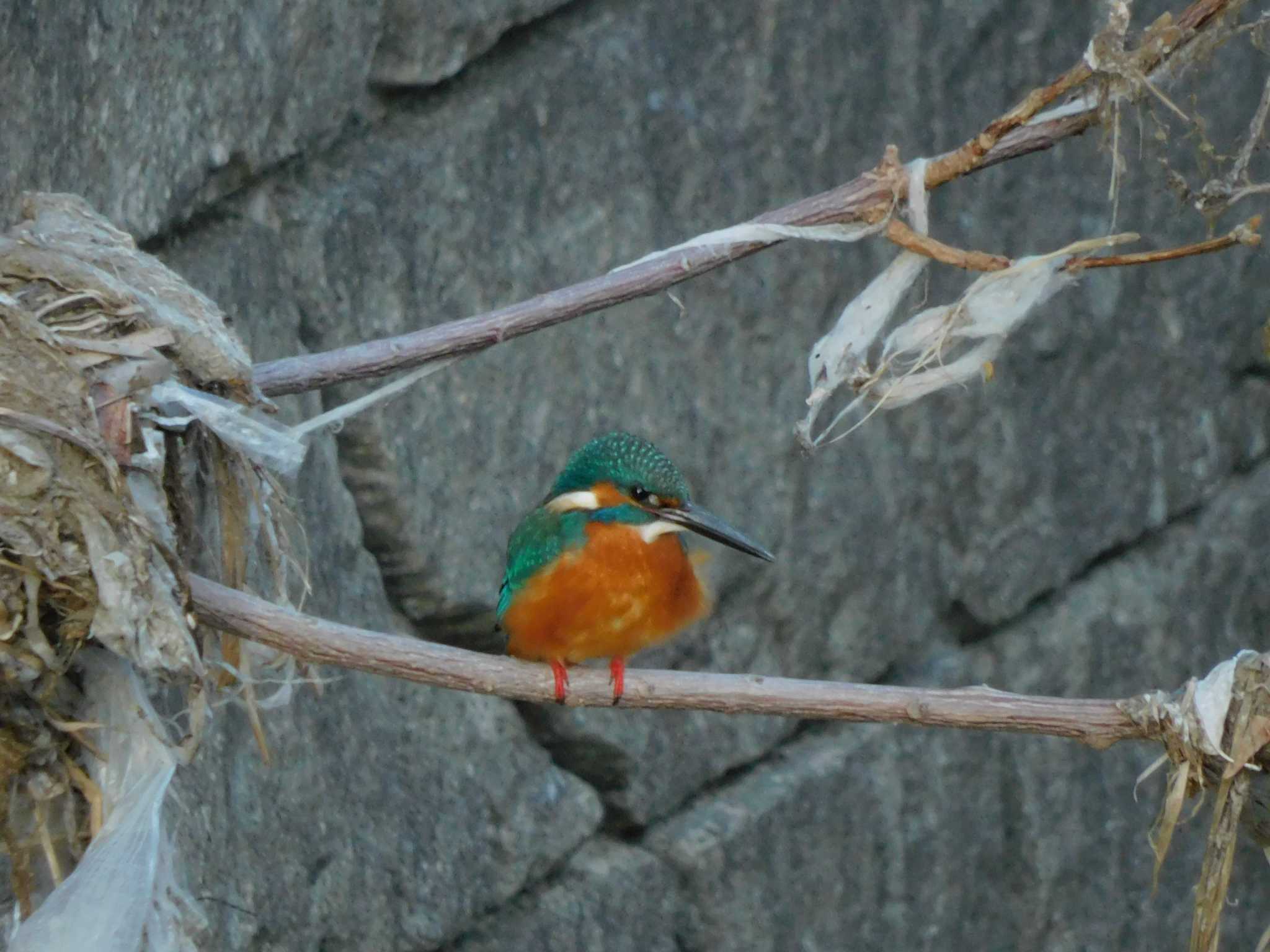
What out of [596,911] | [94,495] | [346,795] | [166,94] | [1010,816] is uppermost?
[166,94]

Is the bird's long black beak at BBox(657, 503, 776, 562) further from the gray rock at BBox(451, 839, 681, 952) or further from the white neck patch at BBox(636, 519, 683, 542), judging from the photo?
the gray rock at BBox(451, 839, 681, 952)

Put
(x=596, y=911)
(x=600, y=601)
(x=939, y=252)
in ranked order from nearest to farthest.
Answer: (x=939, y=252) < (x=600, y=601) < (x=596, y=911)

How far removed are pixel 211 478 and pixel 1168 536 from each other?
2.13m

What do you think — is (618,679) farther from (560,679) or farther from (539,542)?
(539,542)

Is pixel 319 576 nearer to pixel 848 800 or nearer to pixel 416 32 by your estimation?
pixel 416 32

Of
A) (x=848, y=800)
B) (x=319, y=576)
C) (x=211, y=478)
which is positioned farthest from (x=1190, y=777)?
(x=848, y=800)

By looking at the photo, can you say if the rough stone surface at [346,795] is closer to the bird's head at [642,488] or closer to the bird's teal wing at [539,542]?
the bird's teal wing at [539,542]

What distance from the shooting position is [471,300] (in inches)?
86.3

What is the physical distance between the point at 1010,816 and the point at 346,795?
4.21 feet

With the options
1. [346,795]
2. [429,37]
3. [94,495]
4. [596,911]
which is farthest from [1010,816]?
[94,495]

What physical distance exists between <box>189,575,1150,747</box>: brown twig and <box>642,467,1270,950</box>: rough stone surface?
1.16m

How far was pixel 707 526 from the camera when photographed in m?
1.83

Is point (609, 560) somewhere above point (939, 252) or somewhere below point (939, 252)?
below

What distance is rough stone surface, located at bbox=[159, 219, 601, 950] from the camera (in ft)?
6.36
